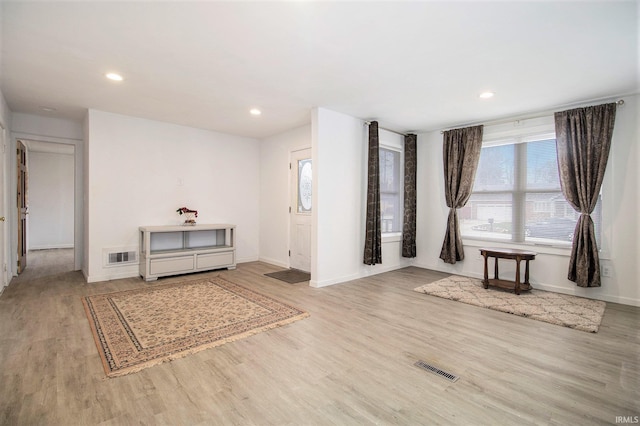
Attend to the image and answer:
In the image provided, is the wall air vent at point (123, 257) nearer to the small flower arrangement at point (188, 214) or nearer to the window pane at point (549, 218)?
the small flower arrangement at point (188, 214)

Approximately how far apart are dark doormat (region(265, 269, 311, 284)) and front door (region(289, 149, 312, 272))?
0.55 feet

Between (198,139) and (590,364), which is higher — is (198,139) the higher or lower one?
the higher one

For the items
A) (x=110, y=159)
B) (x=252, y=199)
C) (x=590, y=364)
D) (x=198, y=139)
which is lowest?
(x=590, y=364)

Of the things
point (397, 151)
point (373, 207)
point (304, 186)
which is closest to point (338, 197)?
point (373, 207)

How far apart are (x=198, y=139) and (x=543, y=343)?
Result: 5863 mm

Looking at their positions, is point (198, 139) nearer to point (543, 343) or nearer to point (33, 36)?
point (33, 36)

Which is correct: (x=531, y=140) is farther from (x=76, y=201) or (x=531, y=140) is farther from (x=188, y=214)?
(x=76, y=201)

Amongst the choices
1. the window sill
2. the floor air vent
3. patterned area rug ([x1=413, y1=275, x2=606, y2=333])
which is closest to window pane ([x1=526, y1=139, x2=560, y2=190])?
the window sill

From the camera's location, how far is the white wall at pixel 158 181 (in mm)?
4699

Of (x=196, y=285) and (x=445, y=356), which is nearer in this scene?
(x=445, y=356)

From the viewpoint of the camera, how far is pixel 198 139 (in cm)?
575

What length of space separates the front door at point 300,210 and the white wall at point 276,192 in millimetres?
133

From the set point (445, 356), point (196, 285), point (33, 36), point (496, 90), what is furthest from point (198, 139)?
point (445, 356)

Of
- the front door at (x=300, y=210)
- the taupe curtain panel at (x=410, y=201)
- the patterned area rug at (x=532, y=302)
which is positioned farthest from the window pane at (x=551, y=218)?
the front door at (x=300, y=210)
